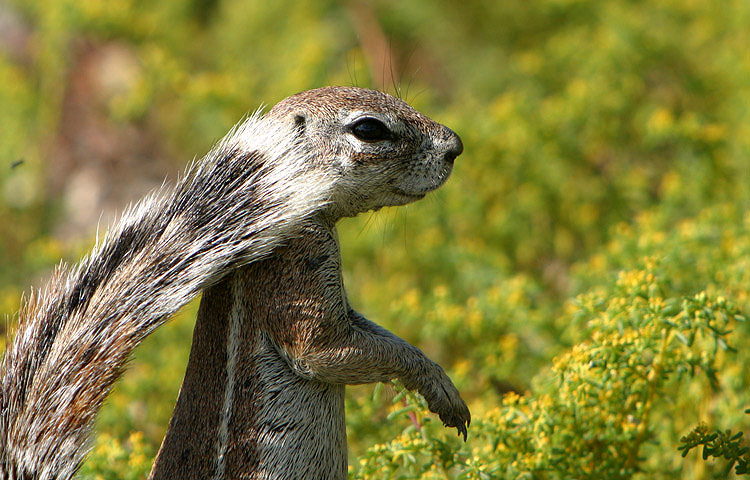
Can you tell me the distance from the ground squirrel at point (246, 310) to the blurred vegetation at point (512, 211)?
0.27 m

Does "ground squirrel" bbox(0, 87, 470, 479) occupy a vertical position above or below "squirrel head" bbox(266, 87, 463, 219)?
below

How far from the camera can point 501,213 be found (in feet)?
13.9

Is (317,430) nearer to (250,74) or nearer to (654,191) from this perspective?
(654,191)

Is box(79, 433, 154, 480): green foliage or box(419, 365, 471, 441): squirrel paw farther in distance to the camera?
box(79, 433, 154, 480): green foliage

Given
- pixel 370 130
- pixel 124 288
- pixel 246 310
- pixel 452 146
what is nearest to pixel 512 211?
pixel 452 146

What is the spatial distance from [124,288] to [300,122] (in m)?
0.51

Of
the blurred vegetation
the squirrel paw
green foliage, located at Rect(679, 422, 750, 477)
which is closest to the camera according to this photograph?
green foliage, located at Rect(679, 422, 750, 477)

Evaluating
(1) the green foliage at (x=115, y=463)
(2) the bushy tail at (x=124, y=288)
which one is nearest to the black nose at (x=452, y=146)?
(2) the bushy tail at (x=124, y=288)

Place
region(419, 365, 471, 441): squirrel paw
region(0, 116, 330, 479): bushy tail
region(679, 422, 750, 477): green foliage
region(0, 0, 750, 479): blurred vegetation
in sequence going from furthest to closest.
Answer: region(0, 0, 750, 479): blurred vegetation < region(419, 365, 471, 441): squirrel paw < region(679, 422, 750, 477): green foliage < region(0, 116, 330, 479): bushy tail

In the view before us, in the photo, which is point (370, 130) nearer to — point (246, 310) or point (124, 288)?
point (246, 310)

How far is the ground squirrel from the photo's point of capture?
1691 mm

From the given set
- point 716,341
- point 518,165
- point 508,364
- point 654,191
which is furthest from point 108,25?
point 716,341

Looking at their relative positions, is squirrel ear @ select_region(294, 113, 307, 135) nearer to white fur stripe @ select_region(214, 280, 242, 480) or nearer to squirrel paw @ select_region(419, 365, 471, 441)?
white fur stripe @ select_region(214, 280, 242, 480)

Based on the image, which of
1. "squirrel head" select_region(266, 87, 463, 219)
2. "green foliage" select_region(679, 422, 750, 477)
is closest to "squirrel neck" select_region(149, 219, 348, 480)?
"squirrel head" select_region(266, 87, 463, 219)
